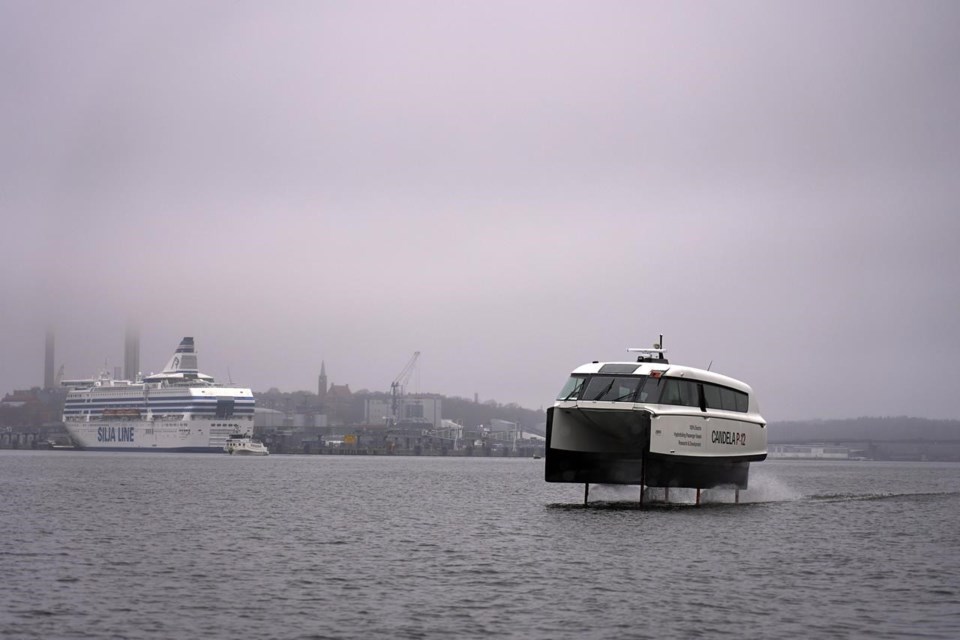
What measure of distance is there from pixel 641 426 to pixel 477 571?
52.8 feet

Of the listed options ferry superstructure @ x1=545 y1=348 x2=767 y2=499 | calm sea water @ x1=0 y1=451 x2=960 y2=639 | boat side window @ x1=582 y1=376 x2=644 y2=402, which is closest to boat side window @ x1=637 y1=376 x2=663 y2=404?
ferry superstructure @ x1=545 y1=348 x2=767 y2=499


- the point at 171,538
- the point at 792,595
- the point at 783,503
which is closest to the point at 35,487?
the point at 171,538

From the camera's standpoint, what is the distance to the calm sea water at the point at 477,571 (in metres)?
21.6

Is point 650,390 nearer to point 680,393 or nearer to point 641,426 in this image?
point 641,426

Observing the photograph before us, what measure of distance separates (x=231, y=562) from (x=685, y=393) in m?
20.6

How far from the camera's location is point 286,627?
21.1 m

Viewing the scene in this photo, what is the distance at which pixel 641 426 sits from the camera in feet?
143

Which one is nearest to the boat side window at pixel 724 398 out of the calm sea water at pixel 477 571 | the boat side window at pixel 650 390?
the boat side window at pixel 650 390

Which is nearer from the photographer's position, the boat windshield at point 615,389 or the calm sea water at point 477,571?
the calm sea water at point 477,571

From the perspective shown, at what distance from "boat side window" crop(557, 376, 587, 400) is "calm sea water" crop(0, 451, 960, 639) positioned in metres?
4.57

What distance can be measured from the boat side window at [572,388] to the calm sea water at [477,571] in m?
4.57

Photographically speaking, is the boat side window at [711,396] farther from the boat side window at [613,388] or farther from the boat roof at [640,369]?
the boat side window at [613,388]

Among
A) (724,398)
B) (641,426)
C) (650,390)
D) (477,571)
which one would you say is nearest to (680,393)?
(650,390)

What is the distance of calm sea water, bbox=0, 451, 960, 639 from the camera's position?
21.6m
